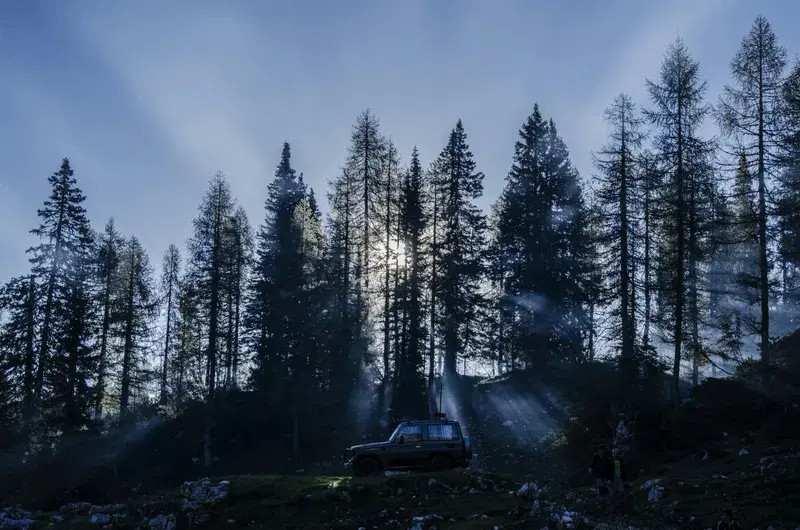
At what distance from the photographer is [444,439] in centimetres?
2203

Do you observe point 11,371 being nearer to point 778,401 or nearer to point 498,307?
point 498,307

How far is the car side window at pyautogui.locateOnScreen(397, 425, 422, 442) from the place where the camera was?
72.3 ft

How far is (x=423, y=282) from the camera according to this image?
1490 inches

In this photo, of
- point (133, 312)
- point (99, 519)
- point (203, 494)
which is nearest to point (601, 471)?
point (203, 494)

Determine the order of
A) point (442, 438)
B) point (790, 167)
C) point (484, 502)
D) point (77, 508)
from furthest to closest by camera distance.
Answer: point (790, 167)
point (442, 438)
point (77, 508)
point (484, 502)

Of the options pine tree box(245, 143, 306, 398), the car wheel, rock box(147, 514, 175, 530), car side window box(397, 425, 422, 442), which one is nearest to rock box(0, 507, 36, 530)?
rock box(147, 514, 175, 530)

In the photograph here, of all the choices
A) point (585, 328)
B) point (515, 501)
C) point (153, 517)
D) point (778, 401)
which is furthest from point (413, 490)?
point (585, 328)

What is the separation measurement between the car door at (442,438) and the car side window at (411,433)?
31cm

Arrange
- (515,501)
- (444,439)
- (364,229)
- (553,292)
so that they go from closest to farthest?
(515,501)
(444,439)
(553,292)
(364,229)

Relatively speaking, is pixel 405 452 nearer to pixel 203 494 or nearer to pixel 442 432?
pixel 442 432

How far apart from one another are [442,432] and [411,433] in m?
1.19

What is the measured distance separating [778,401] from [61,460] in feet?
119

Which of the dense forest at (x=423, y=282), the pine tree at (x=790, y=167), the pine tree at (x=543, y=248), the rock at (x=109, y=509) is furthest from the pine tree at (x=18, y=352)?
the pine tree at (x=790, y=167)

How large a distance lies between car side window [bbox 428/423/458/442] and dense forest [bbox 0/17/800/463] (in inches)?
322
